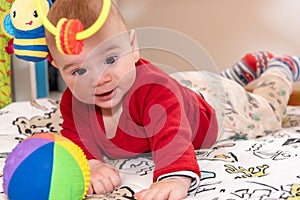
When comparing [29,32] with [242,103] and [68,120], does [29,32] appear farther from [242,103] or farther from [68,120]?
[242,103]

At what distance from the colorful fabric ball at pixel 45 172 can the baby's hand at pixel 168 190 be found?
10 cm

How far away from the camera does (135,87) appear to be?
2.84ft

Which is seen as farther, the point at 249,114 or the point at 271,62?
the point at 271,62

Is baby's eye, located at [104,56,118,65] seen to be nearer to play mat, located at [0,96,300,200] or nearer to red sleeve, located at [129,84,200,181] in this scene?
red sleeve, located at [129,84,200,181]

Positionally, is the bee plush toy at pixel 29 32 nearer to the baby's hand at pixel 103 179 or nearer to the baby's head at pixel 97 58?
the baby's head at pixel 97 58

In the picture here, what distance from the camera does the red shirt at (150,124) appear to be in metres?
0.76

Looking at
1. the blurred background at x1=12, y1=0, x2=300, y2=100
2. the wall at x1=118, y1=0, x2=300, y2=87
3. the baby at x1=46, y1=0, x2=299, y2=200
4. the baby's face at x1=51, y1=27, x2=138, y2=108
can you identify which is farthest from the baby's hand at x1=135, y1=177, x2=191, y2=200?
the wall at x1=118, y1=0, x2=300, y2=87

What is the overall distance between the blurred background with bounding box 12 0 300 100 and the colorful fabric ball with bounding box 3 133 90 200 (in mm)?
912

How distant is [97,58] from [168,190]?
245mm

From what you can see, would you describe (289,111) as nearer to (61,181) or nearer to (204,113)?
(204,113)

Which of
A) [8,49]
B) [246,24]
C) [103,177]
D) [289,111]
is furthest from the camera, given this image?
[246,24]

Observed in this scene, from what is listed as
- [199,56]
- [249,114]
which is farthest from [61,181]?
[199,56]

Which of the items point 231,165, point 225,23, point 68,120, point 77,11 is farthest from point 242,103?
point 225,23

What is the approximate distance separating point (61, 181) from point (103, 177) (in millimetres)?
140
